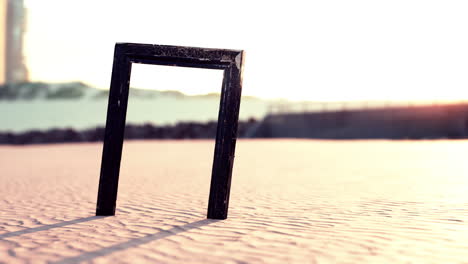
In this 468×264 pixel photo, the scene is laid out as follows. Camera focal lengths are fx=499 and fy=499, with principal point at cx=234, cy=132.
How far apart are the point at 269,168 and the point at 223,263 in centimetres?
900

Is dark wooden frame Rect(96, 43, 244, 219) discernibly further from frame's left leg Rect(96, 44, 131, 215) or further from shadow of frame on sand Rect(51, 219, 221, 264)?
shadow of frame on sand Rect(51, 219, 221, 264)

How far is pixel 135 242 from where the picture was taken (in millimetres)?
4398

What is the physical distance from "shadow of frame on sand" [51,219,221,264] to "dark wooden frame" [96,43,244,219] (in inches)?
14.0

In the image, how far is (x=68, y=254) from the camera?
402 cm

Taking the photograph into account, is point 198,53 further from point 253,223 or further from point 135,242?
point 135,242

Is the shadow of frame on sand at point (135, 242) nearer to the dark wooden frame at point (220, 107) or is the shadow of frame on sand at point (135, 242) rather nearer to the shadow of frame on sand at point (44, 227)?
the dark wooden frame at point (220, 107)

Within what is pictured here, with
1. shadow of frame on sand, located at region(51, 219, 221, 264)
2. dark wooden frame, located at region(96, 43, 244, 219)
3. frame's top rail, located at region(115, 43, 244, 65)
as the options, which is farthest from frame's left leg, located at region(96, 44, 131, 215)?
shadow of frame on sand, located at region(51, 219, 221, 264)

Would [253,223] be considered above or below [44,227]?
above

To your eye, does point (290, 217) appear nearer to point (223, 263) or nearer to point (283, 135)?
point (223, 263)

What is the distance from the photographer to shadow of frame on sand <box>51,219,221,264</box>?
12.7 ft

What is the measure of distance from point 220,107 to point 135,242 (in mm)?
1680

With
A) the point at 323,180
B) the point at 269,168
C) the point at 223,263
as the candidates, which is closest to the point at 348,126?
the point at 269,168

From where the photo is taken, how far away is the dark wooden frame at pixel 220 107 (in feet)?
17.3

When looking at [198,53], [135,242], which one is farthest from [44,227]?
[198,53]
